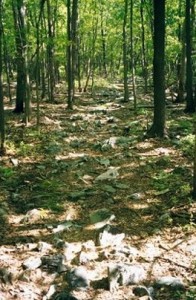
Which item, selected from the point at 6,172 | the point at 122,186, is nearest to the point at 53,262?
the point at 122,186

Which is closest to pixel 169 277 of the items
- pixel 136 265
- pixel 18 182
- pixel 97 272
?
pixel 136 265

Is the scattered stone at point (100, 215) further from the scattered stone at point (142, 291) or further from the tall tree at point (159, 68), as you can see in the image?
the tall tree at point (159, 68)

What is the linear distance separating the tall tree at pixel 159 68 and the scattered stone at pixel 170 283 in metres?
7.94

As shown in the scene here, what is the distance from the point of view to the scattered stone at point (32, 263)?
20.3 feet

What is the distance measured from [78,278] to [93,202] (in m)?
3.13

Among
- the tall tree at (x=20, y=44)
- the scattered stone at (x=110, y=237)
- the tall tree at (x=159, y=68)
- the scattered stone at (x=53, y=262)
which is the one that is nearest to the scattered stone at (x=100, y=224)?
the scattered stone at (x=110, y=237)

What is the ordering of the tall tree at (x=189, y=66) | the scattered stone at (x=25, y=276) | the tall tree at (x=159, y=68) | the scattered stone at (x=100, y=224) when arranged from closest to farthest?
the scattered stone at (x=25, y=276), the scattered stone at (x=100, y=224), the tall tree at (x=159, y=68), the tall tree at (x=189, y=66)

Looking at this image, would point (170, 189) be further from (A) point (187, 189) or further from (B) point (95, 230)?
(B) point (95, 230)

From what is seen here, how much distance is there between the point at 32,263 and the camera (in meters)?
6.25

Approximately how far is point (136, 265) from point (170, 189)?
3.27m

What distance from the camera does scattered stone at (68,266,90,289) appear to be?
5.78 meters

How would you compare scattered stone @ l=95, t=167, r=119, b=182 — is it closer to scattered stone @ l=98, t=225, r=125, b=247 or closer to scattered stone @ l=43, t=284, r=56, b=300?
scattered stone @ l=98, t=225, r=125, b=247

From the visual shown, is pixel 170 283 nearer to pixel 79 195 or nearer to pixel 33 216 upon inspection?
pixel 33 216

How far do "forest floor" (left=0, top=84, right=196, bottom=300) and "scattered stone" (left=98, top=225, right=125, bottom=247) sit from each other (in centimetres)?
11
